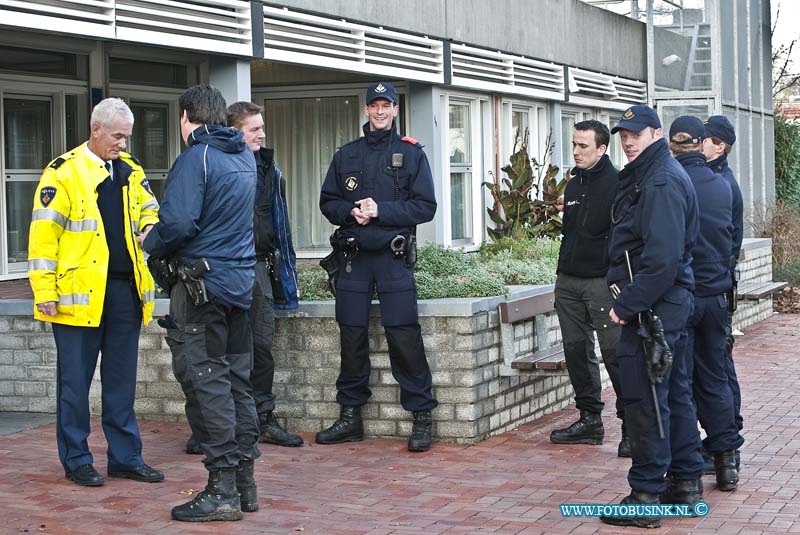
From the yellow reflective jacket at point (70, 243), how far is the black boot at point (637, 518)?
9.56 ft

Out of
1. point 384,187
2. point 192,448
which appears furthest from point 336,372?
point 384,187

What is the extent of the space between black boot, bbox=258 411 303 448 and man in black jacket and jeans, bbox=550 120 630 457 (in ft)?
5.54

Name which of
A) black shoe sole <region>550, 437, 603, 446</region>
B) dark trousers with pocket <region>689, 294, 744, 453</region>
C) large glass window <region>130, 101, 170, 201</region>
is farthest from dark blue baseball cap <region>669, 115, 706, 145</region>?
large glass window <region>130, 101, 170, 201</region>

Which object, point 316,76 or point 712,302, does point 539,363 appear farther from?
point 316,76

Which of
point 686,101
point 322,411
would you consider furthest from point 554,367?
point 686,101

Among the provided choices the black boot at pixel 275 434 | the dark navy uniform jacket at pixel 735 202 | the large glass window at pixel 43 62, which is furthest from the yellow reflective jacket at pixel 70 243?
the large glass window at pixel 43 62

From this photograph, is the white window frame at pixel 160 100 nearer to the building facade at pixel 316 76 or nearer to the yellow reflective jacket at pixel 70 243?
the building facade at pixel 316 76

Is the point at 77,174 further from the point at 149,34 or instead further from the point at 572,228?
the point at 149,34

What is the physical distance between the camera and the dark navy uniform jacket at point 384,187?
8.29 m

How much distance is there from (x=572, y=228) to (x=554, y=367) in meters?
Result: 1.01

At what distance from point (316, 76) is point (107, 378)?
992cm

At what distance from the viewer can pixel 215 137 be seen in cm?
654

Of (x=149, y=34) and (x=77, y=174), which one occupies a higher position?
(x=149, y=34)

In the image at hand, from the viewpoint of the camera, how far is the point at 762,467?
776 centimetres
